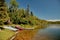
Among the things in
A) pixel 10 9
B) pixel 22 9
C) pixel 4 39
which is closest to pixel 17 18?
pixel 10 9

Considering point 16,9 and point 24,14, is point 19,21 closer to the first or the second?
point 16,9

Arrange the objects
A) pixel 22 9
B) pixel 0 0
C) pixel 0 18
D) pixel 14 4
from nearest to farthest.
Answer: pixel 0 18 < pixel 0 0 < pixel 14 4 < pixel 22 9

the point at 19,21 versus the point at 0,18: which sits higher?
the point at 0,18

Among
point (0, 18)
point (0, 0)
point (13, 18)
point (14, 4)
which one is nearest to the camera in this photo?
A: point (0, 18)

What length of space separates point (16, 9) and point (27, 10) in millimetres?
8062

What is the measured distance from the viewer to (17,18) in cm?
3325

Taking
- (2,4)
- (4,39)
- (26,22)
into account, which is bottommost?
(26,22)

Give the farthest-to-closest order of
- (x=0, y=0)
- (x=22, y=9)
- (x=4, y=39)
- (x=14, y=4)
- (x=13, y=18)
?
(x=22, y=9) < (x=14, y=4) < (x=13, y=18) < (x=0, y=0) < (x=4, y=39)

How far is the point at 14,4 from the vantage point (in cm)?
3500

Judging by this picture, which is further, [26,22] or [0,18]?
[26,22]

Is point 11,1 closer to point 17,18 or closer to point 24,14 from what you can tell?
point 17,18

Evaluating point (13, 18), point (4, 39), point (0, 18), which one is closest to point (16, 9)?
point (13, 18)

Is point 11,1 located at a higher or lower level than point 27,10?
higher

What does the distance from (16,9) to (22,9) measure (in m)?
3.92
